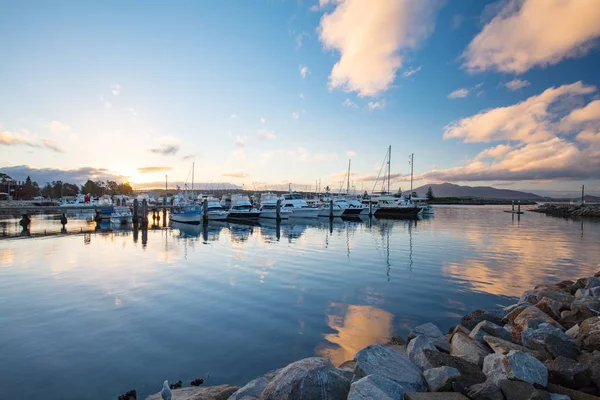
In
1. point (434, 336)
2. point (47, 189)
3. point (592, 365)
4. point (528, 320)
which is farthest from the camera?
point (47, 189)

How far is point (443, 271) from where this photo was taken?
1666cm

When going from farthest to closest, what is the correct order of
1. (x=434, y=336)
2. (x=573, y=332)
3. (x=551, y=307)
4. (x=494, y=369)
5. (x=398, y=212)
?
(x=398, y=212)
(x=551, y=307)
(x=434, y=336)
(x=573, y=332)
(x=494, y=369)

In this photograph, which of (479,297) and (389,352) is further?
(479,297)

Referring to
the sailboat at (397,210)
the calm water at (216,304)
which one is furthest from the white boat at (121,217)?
the sailboat at (397,210)

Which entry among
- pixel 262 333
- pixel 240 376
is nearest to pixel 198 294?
pixel 262 333

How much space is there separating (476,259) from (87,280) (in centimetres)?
2059

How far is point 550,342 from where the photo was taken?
20.4 feet

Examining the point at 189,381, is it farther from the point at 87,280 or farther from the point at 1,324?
the point at 87,280

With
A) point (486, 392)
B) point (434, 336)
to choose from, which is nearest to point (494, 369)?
point (486, 392)

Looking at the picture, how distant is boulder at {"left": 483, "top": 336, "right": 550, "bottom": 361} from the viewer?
20.0 feet

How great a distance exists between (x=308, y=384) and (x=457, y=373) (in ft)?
7.28

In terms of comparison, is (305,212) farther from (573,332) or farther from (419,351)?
(419,351)

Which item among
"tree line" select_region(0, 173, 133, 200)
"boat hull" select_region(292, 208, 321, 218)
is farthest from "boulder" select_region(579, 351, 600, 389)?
"tree line" select_region(0, 173, 133, 200)

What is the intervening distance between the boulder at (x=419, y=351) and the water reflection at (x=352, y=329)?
5.97 ft
